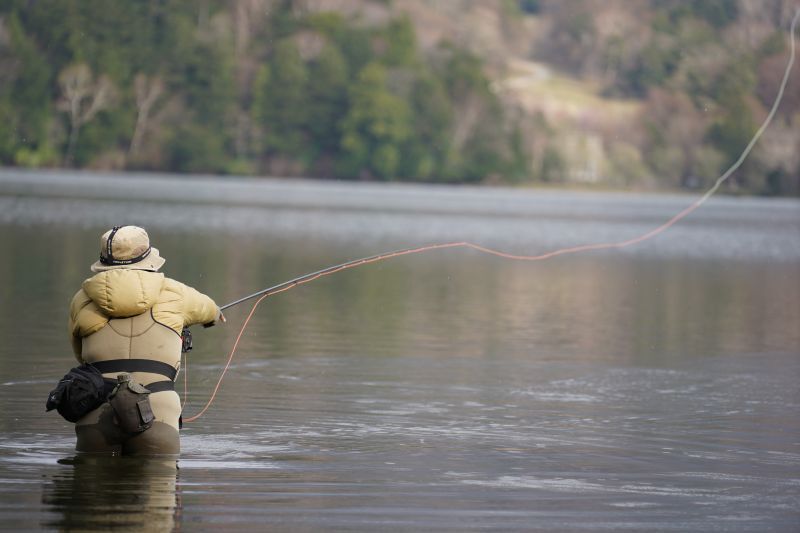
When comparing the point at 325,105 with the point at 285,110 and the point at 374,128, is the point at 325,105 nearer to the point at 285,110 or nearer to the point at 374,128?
the point at 285,110

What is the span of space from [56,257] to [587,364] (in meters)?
13.1

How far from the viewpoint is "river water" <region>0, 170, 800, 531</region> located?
325 inches

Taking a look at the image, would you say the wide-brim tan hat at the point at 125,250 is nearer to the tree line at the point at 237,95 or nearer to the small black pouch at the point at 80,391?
the small black pouch at the point at 80,391

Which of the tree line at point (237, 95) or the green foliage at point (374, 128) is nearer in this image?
the tree line at point (237, 95)

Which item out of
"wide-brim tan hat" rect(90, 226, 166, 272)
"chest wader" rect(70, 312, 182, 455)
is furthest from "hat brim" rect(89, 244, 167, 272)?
"chest wader" rect(70, 312, 182, 455)

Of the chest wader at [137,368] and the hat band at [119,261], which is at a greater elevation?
the hat band at [119,261]

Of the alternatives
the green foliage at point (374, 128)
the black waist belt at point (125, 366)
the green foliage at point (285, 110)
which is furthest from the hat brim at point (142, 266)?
the green foliage at point (285, 110)

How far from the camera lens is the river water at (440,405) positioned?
8258 millimetres

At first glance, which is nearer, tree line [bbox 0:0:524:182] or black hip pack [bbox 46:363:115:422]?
black hip pack [bbox 46:363:115:422]

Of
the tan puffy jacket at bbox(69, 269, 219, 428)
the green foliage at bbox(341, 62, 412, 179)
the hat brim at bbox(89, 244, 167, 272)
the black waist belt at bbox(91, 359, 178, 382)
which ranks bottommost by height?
the black waist belt at bbox(91, 359, 178, 382)

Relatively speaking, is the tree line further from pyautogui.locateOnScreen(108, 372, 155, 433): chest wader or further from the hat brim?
pyautogui.locateOnScreen(108, 372, 155, 433): chest wader

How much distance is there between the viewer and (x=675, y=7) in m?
159

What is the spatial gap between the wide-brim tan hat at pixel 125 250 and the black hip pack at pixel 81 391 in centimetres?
57

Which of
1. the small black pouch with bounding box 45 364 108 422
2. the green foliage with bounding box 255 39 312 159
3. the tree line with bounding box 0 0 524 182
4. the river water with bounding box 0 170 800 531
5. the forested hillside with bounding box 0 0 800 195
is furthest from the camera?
the green foliage with bounding box 255 39 312 159
